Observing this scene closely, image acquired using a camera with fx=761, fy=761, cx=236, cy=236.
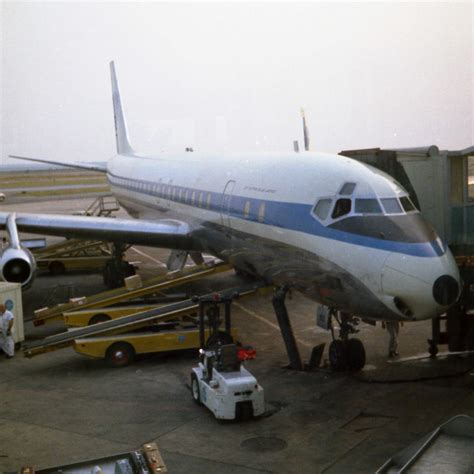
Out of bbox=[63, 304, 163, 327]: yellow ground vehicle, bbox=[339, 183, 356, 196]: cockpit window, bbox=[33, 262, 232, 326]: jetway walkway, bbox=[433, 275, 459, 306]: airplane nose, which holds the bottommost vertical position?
bbox=[63, 304, 163, 327]: yellow ground vehicle

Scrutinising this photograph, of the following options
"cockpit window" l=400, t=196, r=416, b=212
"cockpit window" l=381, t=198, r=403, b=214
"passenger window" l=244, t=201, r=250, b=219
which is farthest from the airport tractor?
"cockpit window" l=400, t=196, r=416, b=212

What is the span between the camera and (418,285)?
11.7 metres

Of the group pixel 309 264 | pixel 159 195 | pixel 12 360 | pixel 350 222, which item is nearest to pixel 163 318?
pixel 12 360

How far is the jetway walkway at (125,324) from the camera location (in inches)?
651

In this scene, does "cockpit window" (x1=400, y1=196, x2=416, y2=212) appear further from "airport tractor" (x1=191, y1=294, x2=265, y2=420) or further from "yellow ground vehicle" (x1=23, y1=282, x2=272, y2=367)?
"yellow ground vehicle" (x1=23, y1=282, x2=272, y2=367)

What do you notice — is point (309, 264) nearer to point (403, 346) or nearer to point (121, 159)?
point (403, 346)

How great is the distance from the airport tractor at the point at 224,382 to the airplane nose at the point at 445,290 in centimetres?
334

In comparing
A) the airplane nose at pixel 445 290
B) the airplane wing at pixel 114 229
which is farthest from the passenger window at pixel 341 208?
the airplane wing at pixel 114 229

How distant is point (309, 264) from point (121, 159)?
858 inches

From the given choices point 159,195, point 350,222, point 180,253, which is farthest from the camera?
point 159,195

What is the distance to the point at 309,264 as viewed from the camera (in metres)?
13.6

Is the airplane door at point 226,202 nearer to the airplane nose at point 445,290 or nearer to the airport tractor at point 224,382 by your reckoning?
the airport tractor at point 224,382

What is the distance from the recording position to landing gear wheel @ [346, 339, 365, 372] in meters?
15.5

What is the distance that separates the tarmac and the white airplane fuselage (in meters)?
1.85
